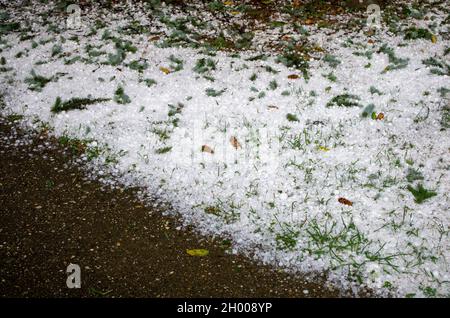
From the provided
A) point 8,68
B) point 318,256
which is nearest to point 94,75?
point 8,68

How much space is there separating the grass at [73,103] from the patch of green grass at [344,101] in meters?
2.71

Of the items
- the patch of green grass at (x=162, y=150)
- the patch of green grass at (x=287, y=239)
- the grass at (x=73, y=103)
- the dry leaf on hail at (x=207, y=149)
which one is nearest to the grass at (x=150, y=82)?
the grass at (x=73, y=103)

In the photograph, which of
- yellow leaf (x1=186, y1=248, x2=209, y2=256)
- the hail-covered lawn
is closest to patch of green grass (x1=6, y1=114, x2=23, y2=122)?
the hail-covered lawn

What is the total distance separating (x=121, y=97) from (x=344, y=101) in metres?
2.66

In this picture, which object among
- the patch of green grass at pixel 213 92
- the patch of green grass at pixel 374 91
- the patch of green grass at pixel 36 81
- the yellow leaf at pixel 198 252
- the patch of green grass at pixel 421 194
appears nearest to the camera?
the yellow leaf at pixel 198 252

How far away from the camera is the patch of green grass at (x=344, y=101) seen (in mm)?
4492

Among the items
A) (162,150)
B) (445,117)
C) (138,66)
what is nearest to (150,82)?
(138,66)

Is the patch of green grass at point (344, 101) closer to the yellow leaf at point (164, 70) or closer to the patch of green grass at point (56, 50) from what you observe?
the yellow leaf at point (164, 70)

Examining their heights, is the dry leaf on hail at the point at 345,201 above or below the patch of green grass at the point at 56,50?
below

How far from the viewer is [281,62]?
210 inches

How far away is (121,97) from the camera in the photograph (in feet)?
15.5

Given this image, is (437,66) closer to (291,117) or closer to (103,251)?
(291,117)
